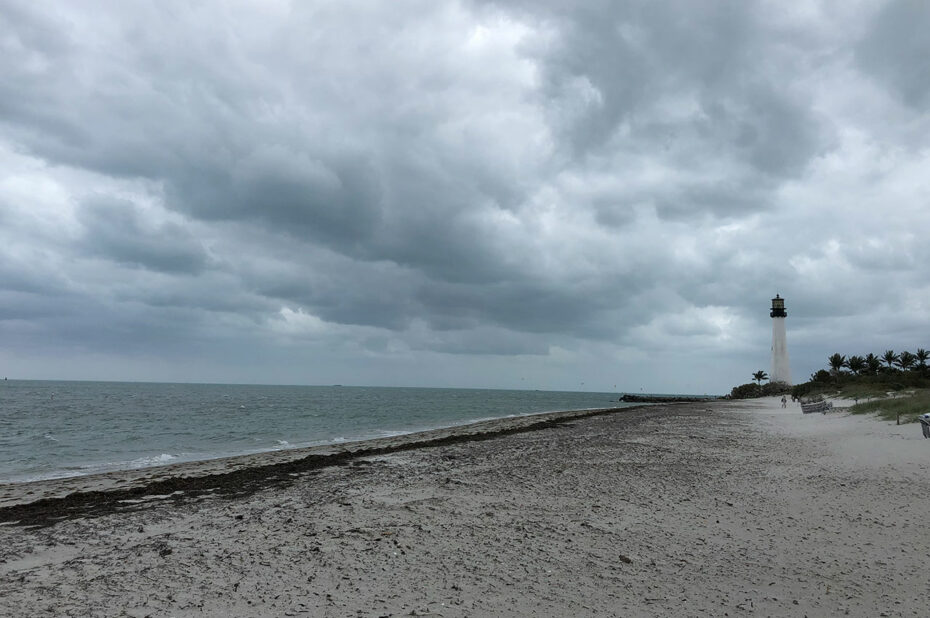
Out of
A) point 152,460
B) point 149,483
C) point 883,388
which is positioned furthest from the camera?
point 883,388

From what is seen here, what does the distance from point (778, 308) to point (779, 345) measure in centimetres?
656

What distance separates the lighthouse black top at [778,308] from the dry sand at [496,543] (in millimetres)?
86465

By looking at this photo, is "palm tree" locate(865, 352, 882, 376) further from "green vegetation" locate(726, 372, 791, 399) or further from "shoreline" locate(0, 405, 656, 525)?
"shoreline" locate(0, 405, 656, 525)

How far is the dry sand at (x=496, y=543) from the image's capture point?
6.41 meters

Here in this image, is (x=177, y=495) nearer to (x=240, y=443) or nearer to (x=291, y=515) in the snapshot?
(x=291, y=515)

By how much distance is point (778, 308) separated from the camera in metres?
92.8

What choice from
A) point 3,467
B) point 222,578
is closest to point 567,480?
point 222,578

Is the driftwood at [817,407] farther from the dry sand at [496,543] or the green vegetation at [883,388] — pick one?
the dry sand at [496,543]

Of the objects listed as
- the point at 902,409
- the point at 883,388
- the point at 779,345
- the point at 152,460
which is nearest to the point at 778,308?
the point at 779,345

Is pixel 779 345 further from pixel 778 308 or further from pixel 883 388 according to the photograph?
pixel 883 388

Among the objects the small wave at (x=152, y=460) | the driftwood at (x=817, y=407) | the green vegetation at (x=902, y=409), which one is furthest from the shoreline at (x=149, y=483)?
the driftwood at (x=817, y=407)

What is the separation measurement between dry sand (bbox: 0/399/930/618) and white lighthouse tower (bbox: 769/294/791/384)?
86551mm

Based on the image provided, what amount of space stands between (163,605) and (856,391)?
2280 inches

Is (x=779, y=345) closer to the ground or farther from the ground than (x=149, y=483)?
farther from the ground
